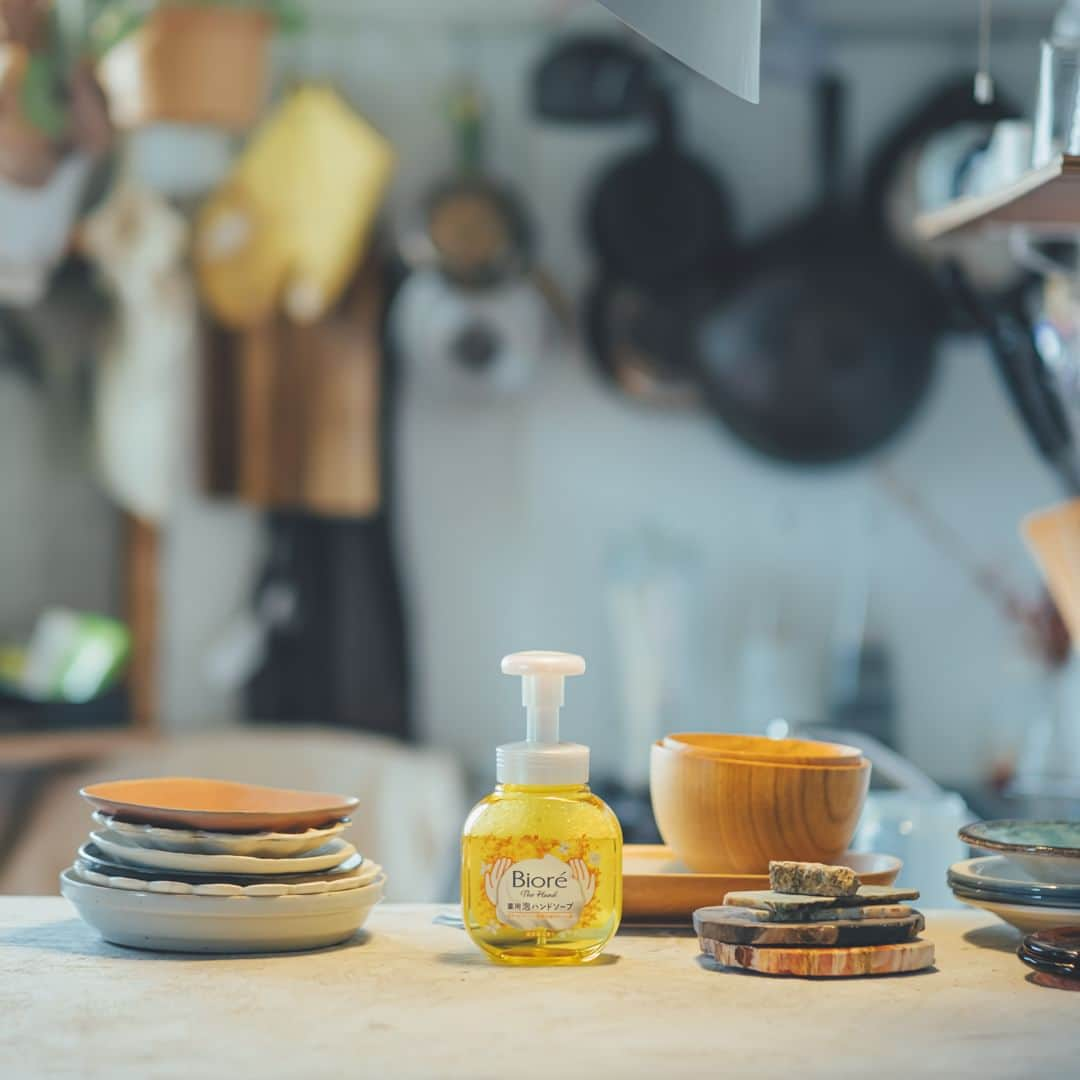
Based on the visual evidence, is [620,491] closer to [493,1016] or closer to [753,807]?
[753,807]

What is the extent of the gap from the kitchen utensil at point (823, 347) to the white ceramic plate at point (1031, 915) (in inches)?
95.9

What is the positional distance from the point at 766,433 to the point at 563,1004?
2665mm

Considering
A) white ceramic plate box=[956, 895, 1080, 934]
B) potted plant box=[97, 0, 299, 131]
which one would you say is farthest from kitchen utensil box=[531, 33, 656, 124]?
white ceramic plate box=[956, 895, 1080, 934]

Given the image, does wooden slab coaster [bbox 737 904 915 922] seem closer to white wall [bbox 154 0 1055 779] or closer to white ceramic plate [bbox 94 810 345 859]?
white ceramic plate [bbox 94 810 345 859]

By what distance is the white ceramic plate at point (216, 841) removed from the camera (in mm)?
1088

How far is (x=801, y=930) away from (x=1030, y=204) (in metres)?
0.59

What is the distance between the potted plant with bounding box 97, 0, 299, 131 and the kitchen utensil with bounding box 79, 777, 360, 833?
1843 mm

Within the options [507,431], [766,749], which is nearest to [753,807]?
[766,749]

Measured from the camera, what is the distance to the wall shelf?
3.93ft

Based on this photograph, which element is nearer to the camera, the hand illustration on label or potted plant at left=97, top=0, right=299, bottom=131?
the hand illustration on label

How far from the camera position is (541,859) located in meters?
1.04

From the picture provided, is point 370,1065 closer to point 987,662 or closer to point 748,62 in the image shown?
point 748,62

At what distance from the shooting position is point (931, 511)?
3.66 metres

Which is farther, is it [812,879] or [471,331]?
[471,331]
